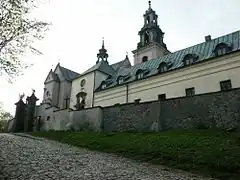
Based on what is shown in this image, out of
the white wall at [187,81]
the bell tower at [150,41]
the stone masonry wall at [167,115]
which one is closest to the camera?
the stone masonry wall at [167,115]

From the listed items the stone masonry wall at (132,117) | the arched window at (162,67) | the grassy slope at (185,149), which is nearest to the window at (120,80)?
the arched window at (162,67)

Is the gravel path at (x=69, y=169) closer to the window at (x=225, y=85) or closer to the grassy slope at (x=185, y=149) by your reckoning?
the grassy slope at (x=185, y=149)

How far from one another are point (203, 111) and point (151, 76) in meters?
9.96

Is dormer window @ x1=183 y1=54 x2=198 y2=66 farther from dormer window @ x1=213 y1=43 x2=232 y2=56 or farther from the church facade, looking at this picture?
dormer window @ x1=213 y1=43 x2=232 y2=56

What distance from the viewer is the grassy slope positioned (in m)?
11.4

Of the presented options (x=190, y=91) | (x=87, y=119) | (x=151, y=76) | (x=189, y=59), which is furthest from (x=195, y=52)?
(x=87, y=119)

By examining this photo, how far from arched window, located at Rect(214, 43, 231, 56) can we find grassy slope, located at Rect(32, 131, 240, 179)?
9.13 metres

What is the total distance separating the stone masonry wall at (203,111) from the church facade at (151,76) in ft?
13.7

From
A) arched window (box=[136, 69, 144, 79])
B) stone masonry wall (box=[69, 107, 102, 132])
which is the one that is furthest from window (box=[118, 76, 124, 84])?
stone masonry wall (box=[69, 107, 102, 132])

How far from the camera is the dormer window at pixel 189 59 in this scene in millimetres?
25188

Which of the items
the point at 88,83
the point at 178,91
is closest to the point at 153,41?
the point at 88,83

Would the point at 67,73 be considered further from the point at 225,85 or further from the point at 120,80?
the point at 225,85

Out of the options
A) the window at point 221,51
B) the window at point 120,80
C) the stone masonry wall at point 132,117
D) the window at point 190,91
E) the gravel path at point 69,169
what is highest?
the window at point 221,51

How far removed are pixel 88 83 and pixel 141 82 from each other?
853cm
